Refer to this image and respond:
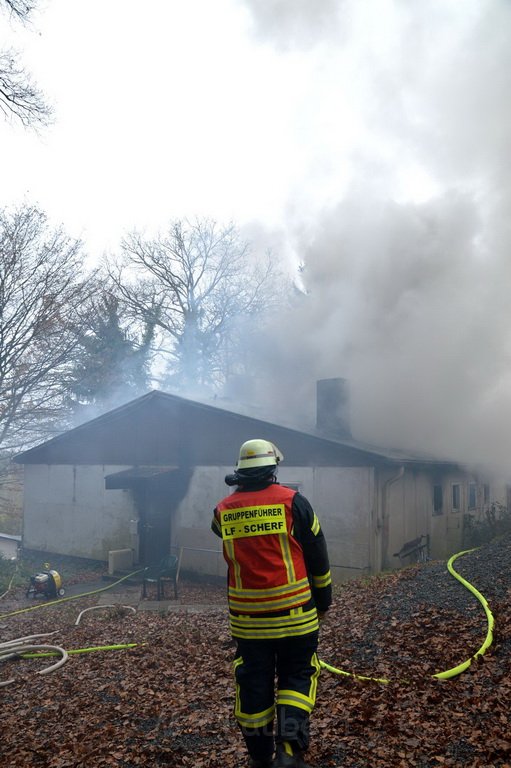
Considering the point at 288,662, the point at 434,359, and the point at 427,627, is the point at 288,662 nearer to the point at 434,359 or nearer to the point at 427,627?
the point at 427,627

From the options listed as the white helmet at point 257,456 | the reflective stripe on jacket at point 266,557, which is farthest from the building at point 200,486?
the reflective stripe on jacket at point 266,557

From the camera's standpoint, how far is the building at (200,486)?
44.5 feet

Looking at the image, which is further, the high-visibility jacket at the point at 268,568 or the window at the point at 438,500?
the window at the point at 438,500

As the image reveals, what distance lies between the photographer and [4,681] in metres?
7.18

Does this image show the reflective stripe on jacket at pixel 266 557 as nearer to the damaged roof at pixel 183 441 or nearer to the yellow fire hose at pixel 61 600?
the damaged roof at pixel 183 441

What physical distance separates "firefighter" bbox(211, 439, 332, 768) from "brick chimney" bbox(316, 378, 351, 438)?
→ 13.5 metres

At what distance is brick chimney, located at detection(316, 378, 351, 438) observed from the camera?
17125 mm

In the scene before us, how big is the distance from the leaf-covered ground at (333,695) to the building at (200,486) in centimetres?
473

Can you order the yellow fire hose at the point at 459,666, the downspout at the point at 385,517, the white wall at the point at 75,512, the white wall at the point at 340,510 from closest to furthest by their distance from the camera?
the yellow fire hose at the point at 459,666, the white wall at the point at 340,510, the downspout at the point at 385,517, the white wall at the point at 75,512

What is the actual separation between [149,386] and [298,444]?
17901 millimetres

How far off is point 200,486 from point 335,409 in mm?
4374

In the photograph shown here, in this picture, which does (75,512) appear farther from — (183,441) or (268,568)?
(268,568)

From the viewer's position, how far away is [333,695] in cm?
514

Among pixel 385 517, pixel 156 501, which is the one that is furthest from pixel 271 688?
pixel 156 501
